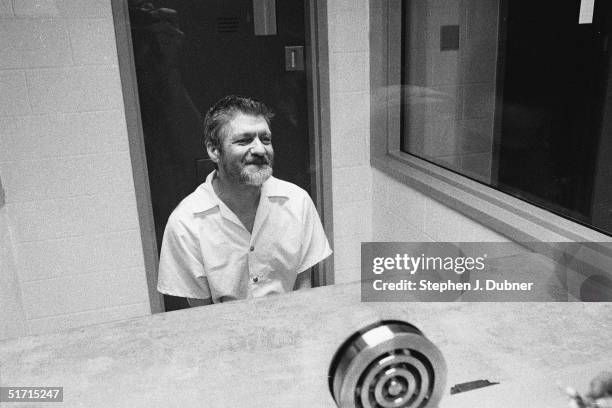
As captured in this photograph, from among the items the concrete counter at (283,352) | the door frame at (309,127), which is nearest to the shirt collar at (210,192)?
the door frame at (309,127)

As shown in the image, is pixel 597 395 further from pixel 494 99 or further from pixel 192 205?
pixel 494 99

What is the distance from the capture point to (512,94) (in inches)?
57.5

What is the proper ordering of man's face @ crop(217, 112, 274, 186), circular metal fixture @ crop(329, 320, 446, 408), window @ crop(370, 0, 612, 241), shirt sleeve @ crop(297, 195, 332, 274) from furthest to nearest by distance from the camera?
window @ crop(370, 0, 612, 241) < shirt sleeve @ crop(297, 195, 332, 274) < man's face @ crop(217, 112, 274, 186) < circular metal fixture @ crop(329, 320, 446, 408)

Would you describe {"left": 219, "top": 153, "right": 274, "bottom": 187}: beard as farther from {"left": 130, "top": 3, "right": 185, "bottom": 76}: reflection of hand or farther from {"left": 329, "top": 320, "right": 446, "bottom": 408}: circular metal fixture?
{"left": 329, "top": 320, "right": 446, "bottom": 408}: circular metal fixture

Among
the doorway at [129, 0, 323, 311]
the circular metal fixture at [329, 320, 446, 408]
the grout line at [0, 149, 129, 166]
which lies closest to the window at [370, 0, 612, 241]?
the doorway at [129, 0, 323, 311]

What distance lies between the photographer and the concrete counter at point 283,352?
1.62 ft

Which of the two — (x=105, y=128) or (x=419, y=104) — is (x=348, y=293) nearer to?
(x=105, y=128)

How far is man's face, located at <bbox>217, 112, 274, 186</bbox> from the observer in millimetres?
961

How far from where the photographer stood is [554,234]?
3.00 ft

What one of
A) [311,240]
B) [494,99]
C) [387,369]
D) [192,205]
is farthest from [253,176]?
[494,99]

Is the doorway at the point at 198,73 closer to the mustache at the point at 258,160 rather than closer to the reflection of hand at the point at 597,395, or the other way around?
the mustache at the point at 258,160

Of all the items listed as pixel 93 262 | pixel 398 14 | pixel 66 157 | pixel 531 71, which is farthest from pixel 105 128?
pixel 531 71

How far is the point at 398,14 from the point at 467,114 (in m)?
0.36

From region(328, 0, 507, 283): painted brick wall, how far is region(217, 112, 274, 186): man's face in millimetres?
257
